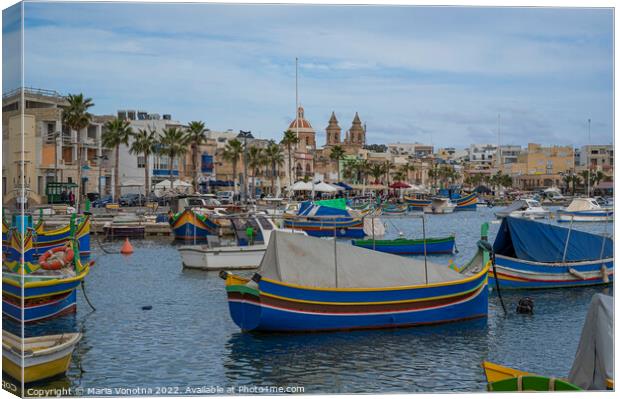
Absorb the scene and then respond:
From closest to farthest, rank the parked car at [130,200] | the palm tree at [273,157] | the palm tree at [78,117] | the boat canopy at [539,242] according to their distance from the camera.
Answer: the boat canopy at [539,242] < the palm tree at [78,117] < the parked car at [130,200] < the palm tree at [273,157]

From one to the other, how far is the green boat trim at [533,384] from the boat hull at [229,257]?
23249 millimetres

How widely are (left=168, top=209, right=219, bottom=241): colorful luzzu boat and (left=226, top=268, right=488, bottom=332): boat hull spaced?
31862mm

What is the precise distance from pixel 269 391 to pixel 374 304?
8.45 metres

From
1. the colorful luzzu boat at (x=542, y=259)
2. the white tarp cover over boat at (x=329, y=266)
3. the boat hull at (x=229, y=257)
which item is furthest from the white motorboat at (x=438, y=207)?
the white tarp cover over boat at (x=329, y=266)

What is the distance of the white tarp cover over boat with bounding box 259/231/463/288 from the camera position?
2136 centimetres

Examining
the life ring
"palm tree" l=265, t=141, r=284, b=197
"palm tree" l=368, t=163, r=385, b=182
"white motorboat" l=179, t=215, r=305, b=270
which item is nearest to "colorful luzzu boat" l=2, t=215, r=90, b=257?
"white motorboat" l=179, t=215, r=305, b=270

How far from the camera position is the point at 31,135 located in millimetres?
15500

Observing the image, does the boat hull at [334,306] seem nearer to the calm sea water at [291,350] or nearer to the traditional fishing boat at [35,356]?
the calm sea water at [291,350]

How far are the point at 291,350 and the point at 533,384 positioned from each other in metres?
8.01

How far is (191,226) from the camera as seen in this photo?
176 ft

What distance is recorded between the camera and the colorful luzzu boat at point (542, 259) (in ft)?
101

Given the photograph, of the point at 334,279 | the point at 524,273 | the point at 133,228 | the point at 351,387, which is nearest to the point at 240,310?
the point at 334,279

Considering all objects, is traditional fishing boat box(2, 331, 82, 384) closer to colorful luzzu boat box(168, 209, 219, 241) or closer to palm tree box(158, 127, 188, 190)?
colorful luzzu boat box(168, 209, 219, 241)

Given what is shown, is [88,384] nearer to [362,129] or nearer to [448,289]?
[448,289]
